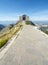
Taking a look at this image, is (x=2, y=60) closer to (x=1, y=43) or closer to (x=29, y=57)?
(x=29, y=57)

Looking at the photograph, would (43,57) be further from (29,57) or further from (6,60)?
(6,60)

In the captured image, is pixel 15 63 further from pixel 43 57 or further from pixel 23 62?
pixel 43 57

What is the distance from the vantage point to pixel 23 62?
961 centimetres

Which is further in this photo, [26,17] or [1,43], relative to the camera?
[26,17]

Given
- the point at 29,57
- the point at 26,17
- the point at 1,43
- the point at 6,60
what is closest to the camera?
the point at 6,60

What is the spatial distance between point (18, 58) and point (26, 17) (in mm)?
75787

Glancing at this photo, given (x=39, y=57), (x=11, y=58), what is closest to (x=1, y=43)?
(x=11, y=58)

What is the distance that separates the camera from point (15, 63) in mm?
9406

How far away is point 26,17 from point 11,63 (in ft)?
252

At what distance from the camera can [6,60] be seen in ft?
32.8

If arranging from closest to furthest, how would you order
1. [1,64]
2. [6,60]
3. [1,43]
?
[1,64] → [6,60] → [1,43]

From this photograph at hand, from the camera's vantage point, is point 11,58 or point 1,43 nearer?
point 11,58

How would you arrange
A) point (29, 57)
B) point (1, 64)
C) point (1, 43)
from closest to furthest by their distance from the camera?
1. point (1, 64)
2. point (29, 57)
3. point (1, 43)

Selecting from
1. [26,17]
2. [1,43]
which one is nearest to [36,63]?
[1,43]
